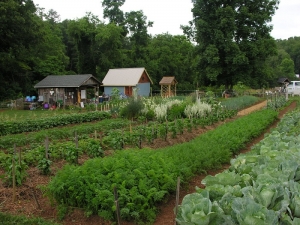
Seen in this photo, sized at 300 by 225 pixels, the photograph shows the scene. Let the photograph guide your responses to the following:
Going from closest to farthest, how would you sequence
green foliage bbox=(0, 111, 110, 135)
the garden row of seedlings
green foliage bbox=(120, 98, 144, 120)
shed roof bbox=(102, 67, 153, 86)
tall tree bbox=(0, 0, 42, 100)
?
the garden row of seedlings, green foliage bbox=(0, 111, 110, 135), green foliage bbox=(120, 98, 144, 120), tall tree bbox=(0, 0, 42, 100), shed roof bbox=(102, 67, 153, 86)

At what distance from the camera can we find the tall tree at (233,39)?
32.3 meters

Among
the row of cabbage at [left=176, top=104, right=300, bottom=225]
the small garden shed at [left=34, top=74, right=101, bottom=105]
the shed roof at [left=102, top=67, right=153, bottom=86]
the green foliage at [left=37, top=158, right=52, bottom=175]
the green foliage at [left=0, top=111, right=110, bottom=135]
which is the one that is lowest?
the green foliage at [left=37, top=158, right=52, bottom=175]

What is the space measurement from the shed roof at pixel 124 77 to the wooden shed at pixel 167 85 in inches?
121

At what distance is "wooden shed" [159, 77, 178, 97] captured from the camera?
36.0 metres

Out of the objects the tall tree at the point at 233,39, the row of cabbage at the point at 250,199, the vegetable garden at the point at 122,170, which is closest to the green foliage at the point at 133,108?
the vegetable garden at the point at 122,170

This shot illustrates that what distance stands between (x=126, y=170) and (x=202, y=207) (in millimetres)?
3000

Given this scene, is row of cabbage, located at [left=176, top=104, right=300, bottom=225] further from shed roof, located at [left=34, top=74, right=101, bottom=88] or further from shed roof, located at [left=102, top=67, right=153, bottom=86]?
shed roof, located at [left=102, top=67, right=153, bottom=86]

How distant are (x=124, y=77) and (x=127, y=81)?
3.09 feet

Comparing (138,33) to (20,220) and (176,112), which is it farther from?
(20,220)

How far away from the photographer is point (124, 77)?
34.7 m

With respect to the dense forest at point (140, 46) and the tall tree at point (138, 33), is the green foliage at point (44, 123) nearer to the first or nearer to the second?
the dense forest at point (140, 46)

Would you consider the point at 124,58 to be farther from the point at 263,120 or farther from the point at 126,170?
the point at 126,170

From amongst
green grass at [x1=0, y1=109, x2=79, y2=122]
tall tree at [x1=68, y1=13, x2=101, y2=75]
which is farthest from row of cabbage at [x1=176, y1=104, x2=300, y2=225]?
tall tree at [x1=68, y1=13, x2=101, y2=75]

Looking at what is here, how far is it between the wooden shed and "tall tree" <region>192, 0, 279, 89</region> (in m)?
3.61
